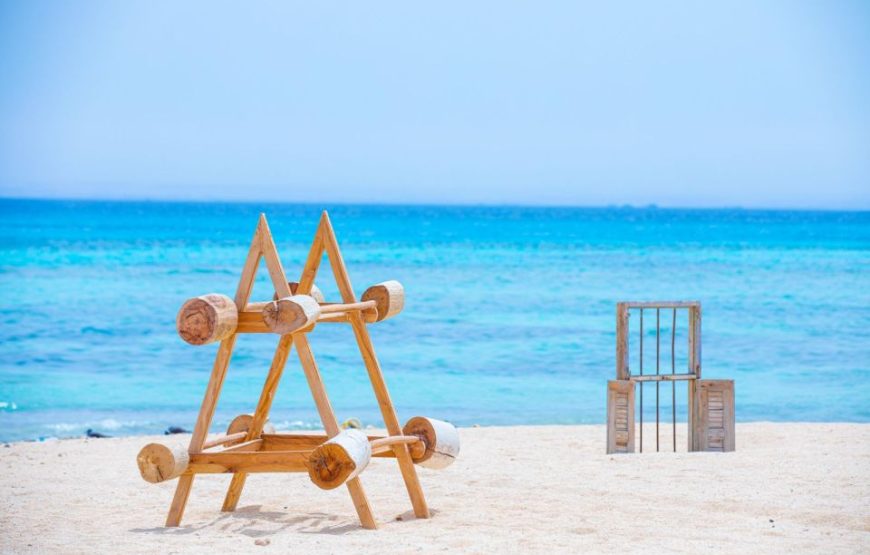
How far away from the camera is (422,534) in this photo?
6.74 meters

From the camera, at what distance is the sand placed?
256 inches

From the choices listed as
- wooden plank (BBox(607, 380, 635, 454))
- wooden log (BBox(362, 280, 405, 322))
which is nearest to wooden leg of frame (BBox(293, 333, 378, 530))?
wooden log (BBox(362, 280, 405, 322))

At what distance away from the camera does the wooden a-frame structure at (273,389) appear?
6777 millimetres

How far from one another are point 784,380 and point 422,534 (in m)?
13.3

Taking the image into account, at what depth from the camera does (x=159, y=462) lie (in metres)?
6.61

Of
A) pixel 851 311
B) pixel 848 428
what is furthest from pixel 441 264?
pixel 848 428

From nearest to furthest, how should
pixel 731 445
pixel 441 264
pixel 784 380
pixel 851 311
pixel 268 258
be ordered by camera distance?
1. pixel 268 258
2. pixel 731 445
3. pixel 784 380
4. pixel 851 311
5. pixel 441 264

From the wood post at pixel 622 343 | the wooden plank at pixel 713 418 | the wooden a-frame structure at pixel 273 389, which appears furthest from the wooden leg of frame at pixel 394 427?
the wooden plank at pixel 713 418

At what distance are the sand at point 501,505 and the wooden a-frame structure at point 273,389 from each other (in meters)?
0.20

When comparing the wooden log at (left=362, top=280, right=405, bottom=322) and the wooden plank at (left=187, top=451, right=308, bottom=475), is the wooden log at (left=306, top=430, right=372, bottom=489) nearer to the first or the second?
the wooden plank at (left=187, top=451, right=308, bottom=475)

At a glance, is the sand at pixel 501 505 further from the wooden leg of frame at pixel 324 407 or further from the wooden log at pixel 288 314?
the wooden log at pixel 288 314

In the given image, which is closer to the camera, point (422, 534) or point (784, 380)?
point (422, 534)

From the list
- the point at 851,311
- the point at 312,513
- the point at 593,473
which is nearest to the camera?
the point at 312,513

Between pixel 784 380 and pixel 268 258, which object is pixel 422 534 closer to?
pixel 268 258
